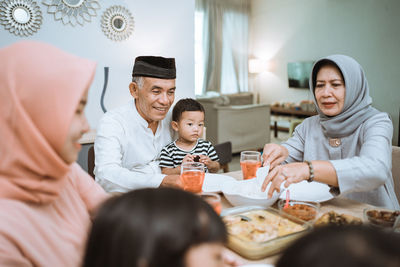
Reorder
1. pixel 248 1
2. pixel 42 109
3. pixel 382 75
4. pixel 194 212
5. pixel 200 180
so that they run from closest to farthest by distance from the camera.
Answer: pixel 194 212
pixel 42 109
pixel 200 180
pixel 382 75
pixel 248 1

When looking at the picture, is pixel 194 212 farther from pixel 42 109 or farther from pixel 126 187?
pixel 126 187

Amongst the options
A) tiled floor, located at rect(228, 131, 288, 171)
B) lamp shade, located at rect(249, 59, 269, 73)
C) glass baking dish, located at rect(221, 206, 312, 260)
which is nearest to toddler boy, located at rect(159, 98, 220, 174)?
glass baking dish, located at rect(221, 206, 312, 260)

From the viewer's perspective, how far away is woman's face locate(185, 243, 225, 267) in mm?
596

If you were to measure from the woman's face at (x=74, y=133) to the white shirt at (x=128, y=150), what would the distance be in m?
0.89

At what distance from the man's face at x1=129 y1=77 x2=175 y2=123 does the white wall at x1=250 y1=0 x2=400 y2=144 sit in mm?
6399

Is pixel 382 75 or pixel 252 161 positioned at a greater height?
pixel 382 75

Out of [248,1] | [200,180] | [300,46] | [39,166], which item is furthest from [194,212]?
[248,1]

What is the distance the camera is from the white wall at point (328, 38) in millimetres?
7078

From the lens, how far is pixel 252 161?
67.6 inches

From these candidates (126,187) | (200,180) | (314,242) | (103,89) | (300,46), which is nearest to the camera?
(314,242)

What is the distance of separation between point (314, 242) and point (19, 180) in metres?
0.81

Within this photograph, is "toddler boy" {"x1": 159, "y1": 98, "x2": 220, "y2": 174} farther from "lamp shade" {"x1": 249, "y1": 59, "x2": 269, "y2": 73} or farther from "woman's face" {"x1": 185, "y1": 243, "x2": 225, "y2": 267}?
"lamp shade" {"x1": 249, "y1": 59, "x2": 269, "y2": 73}

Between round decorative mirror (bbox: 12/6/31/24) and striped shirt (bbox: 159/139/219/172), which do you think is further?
round decorative mirror (bbox: 12/6/31/24)

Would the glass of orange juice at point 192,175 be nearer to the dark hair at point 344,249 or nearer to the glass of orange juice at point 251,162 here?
the glass of orange juice at point 251,162
